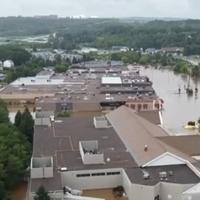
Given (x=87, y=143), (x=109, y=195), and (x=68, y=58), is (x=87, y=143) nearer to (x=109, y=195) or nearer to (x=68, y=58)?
(x=109, y=195)

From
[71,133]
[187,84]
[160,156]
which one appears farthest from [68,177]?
[187,84]

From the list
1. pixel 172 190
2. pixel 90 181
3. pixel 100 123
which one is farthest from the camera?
pixel 100 123

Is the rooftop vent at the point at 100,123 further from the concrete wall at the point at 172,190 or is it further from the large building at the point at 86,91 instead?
the concrete wall at the point at 172,190

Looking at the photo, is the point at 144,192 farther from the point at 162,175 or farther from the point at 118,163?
the point at 118,163

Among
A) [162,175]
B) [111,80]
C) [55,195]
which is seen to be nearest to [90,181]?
[55,195]

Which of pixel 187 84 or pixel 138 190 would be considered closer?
pixel 138 190

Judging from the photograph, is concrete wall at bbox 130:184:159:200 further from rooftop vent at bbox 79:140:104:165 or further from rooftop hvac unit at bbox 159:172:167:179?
rooftop vent at bbox 79:140:104:165

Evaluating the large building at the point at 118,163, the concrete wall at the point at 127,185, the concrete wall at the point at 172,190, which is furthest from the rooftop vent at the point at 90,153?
the concrete wall at the point at 172,190

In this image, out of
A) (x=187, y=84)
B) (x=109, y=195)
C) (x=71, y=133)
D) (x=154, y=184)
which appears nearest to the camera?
(x=154, y=184)
